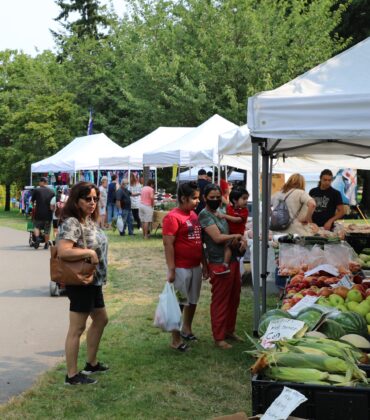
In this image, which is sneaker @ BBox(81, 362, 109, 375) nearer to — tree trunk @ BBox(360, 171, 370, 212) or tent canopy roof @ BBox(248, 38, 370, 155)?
tent canopy roof @ BBox(248, 38, 370, 155)

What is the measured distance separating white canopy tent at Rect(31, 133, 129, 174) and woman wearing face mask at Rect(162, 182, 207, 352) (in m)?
21.0

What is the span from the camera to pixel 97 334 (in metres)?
6.68

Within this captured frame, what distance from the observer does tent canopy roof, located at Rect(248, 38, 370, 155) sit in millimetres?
5301

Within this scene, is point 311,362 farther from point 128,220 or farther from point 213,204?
point 128,220

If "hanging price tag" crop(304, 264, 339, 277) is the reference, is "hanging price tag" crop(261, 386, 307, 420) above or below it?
below

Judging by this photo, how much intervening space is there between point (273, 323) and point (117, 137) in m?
37.7

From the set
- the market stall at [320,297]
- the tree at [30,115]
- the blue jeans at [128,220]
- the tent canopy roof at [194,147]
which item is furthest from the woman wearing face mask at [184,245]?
the tree at [30,115]

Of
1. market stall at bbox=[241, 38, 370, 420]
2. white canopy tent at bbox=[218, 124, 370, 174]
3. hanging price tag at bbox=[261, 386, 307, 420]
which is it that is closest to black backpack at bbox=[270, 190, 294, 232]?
white canopy tent at bbox=[218, 124, 370, 174]

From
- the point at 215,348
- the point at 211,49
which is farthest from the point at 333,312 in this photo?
the point at 211,49

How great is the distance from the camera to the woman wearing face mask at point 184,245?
738 cm

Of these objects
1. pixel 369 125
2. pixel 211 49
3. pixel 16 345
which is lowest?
pixel 16 345

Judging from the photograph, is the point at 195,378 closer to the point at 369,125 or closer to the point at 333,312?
the point at 333,312

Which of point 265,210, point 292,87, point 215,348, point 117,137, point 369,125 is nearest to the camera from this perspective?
point 369,125

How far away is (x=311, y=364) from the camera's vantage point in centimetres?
369
